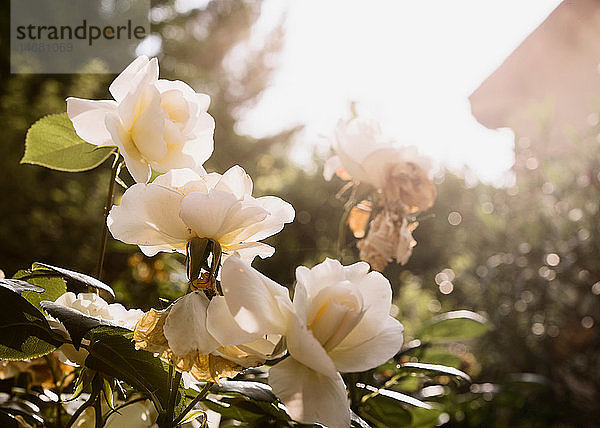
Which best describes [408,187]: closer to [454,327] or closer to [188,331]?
[454,327]

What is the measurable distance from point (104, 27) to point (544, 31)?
450 centimetres

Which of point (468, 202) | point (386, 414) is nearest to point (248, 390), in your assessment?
point (386, 414)


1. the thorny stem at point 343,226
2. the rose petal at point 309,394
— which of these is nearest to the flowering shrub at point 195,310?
the rose petal at point 309,394

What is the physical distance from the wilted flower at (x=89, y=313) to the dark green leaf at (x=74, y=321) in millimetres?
54

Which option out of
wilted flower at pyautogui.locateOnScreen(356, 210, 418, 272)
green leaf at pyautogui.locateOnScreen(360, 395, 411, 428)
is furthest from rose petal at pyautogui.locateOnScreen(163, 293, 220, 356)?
wilted flower at pyautogui.locateOnScreen(356, 210, 418, 272)

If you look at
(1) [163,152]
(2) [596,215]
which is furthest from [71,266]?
(1) [163,152]

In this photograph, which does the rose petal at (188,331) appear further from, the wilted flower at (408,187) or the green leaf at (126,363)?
the wilted flower at (408,187)

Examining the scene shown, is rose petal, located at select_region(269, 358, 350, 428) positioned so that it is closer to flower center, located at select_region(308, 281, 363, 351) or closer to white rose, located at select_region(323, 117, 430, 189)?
flower center, located at select_region(308, 281, 363, 351)

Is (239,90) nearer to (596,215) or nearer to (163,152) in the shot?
(596,215)

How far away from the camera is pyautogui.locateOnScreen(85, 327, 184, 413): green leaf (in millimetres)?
360

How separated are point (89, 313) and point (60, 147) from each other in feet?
0.62

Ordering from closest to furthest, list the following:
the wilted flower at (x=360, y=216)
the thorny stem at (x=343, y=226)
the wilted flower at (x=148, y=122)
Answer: the wilted flower at (x=148, y=122) → the thorny stem at (x=343, y=226) → the wilted flower at (x=360, y=216)

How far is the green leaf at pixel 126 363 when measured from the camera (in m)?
0.36

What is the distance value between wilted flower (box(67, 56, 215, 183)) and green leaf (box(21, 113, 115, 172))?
67 mm
